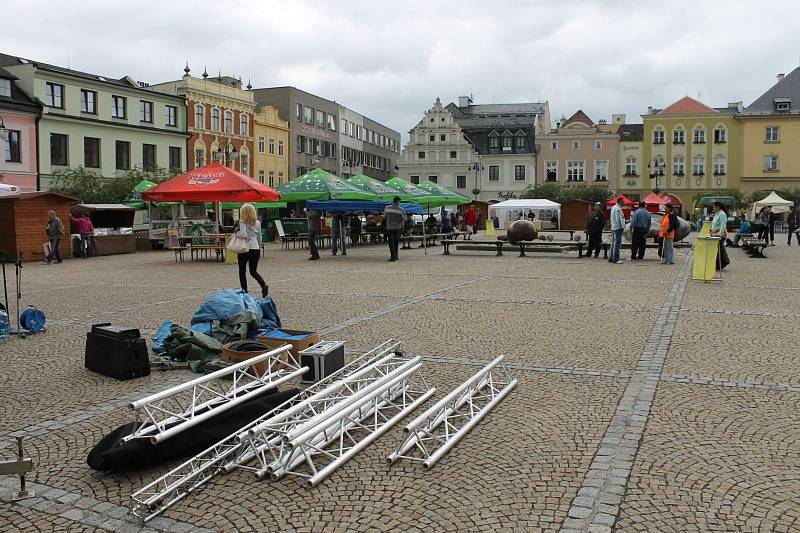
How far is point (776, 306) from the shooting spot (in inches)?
465

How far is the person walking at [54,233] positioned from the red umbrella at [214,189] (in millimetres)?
3193

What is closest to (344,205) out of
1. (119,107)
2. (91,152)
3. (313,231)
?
(313,231)

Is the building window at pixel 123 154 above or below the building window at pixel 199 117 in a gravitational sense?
below

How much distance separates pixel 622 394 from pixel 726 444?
1346mm

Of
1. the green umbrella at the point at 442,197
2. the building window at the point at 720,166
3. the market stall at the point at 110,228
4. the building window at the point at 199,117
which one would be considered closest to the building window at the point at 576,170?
the building window at the point at 720,166

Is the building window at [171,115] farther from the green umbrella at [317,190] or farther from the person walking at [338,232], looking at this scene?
the green umbrella at [317,190]

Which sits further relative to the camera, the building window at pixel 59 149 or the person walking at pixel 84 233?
the building window at pixel 59 149

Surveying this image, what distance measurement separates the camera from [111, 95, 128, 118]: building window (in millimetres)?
45625

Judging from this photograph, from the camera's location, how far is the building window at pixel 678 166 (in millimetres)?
76562

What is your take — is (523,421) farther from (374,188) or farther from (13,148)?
(13,148)

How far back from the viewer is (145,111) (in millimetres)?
48406

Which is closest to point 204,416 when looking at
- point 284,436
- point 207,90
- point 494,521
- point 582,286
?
point 284,436

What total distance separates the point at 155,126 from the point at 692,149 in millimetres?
53217

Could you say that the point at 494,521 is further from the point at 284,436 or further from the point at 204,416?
the point at 204,416
